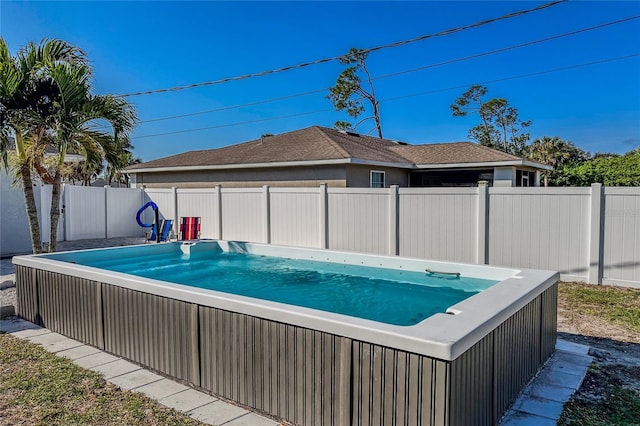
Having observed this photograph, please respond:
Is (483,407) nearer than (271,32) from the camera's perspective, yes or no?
Yes

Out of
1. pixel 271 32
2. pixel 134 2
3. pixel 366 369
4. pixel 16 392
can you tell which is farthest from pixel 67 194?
pixel 366 369

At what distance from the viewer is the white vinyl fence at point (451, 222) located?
7.74 meters

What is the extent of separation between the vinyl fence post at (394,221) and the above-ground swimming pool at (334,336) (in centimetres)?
331

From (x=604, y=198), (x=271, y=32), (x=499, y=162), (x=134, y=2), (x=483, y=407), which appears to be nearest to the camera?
(x=483, y=407)

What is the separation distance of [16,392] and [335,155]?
11.0 meters

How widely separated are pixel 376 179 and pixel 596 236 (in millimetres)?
7893

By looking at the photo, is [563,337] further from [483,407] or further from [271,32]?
[271,32]

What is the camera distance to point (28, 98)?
706 centimetres

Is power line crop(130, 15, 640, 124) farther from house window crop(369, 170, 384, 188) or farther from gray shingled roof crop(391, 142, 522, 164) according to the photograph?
house window crop(369, 170, 384, 188)

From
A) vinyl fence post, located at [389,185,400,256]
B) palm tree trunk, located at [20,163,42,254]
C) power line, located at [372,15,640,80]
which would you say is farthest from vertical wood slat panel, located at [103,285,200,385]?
power line, located at [372,15,640,80]

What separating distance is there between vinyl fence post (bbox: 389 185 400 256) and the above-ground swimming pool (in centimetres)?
331

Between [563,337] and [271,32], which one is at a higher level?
[271,32]

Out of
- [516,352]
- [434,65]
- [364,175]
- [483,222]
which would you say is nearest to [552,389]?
[516,352]

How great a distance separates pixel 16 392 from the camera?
3.61 metres
